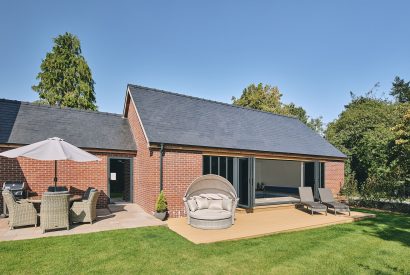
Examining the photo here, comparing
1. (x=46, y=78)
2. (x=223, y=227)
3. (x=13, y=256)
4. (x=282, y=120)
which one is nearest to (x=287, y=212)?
(x=223, y=227)

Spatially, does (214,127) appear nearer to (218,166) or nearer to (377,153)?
(218,166)

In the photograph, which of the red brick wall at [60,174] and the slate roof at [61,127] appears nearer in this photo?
the red brick wall at [60,174]

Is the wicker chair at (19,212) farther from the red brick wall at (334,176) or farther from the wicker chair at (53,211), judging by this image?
the red brick wall at (334,176)

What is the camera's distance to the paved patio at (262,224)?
835cm

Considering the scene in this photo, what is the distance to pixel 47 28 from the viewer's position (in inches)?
1011

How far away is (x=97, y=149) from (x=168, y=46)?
354 inches

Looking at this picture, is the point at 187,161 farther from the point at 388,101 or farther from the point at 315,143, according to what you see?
the point at 388,101

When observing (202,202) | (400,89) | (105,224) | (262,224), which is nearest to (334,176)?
(262,224)

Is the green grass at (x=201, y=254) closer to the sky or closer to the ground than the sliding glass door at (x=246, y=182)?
closer to the ground

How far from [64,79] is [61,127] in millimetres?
23985

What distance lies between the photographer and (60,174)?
12.0 meters

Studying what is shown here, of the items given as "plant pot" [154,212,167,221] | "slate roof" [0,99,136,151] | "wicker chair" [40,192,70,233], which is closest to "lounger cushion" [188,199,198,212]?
"plant pot" [154,212,167,221]

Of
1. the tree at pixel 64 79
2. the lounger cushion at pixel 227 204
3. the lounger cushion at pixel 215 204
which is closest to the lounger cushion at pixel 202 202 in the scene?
the lounger cushion at pixel 215 204

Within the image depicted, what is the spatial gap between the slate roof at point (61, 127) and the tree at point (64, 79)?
20.9 metres
